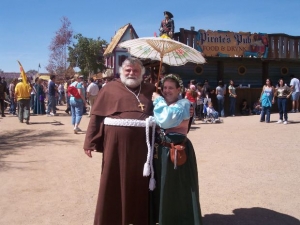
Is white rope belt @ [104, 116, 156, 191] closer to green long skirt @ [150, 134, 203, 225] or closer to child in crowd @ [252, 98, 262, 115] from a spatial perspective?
green long skirt @ [150, 134, 203, 225]

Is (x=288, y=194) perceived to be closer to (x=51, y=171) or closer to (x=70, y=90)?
(x=51, y=171)

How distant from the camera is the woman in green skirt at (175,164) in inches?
128

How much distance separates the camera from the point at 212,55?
16.0 meters

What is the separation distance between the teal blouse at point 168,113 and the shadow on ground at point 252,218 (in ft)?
4.60

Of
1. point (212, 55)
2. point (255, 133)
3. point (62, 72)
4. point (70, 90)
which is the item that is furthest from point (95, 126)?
point (62, 72)

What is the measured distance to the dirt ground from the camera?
414cm

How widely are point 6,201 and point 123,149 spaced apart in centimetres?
217

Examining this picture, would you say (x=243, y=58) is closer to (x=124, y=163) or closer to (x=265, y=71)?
(x=265, y=71)

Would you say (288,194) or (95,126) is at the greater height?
(95,126)

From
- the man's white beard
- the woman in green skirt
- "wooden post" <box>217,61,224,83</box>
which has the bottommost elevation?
the woman in green skirt

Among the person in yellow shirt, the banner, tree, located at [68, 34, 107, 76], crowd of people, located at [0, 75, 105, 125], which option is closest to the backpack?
crowd of people, located at [0, 75, 105, 125]

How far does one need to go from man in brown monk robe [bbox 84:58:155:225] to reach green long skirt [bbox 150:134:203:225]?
0.20m

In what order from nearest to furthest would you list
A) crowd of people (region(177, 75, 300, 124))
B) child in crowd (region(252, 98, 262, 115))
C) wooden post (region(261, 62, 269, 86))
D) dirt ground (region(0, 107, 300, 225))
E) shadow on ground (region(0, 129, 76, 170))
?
dirt ground (region(0, 107, 300, 225)) < shadow on ground (region(0, 129, 76, 170)) < crowd of people (region(177, 75, 300, 124)) < child in crowd (region(252, 98, 262, 115)) < wooden post (region(261, 62, 269, 86))

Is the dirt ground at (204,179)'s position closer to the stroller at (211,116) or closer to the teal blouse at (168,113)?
the teal blouse at (168,113)
